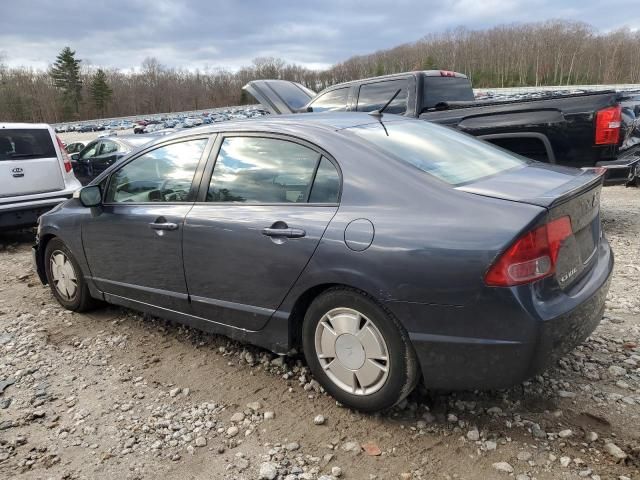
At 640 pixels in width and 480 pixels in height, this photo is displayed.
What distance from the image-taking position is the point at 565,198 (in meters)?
2.27

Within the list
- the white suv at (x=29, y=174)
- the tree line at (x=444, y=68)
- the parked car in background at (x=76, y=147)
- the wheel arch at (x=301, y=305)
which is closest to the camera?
the wheel arch at (x=301, y=305)

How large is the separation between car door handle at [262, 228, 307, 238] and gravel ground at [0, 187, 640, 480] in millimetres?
944

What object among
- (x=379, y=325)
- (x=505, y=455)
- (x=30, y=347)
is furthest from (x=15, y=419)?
(x=505, y=455)

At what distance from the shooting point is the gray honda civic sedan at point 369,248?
2.14 m

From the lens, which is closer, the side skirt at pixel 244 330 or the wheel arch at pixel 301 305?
the wheel arch at pixel 301 305

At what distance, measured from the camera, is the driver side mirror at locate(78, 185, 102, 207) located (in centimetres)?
373

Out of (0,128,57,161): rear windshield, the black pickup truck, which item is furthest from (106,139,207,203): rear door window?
(0,128,57,161): rear windshield

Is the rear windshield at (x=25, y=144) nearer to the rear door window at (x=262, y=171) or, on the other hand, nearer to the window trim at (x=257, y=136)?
the window trim at (x=257, y=136)

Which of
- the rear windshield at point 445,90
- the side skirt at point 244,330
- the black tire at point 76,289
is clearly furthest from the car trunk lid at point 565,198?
the rear windshield at point 445,90

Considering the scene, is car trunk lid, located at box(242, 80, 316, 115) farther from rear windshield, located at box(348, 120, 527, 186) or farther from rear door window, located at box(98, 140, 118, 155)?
rear windshield, located at box(348, 120, 527, 186)

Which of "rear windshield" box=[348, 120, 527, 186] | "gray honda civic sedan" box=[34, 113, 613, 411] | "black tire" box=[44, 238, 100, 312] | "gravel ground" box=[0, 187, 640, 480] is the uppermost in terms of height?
"rear windshield" box=[348, 120, 527, 186]

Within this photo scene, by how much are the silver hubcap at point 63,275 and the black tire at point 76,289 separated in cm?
2

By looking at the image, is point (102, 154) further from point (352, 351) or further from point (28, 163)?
point (352, 351)

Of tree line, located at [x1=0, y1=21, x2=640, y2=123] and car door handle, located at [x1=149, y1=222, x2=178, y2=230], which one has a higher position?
tree line, located at [x1=0, y1=21, x2=640, y2=123]
